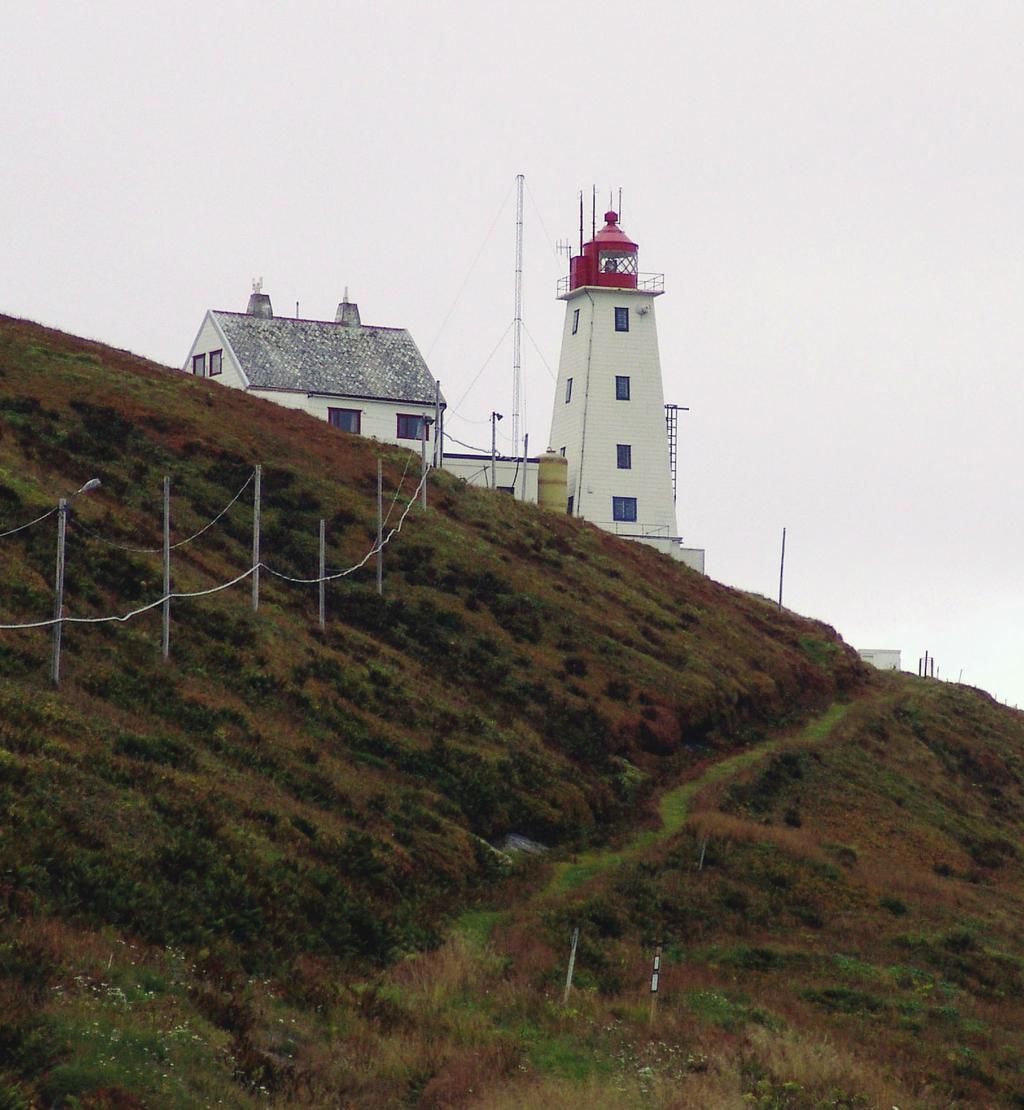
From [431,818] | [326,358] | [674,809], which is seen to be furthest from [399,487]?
[431,818]

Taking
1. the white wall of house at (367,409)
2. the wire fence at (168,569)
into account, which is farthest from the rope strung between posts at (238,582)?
the white wall of house at (367,409)

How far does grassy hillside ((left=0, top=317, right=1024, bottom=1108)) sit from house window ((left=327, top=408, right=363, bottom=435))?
1097 cm

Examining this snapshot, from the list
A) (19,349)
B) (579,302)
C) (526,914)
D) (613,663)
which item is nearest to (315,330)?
(579,302)

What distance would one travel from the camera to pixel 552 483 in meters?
74.1

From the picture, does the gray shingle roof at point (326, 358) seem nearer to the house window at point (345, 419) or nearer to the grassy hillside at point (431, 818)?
the house window at point (345, 419)

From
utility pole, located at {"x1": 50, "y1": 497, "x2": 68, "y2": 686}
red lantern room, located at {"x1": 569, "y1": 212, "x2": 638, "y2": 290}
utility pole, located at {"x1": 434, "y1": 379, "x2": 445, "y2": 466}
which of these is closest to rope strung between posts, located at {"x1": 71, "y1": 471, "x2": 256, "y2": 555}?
utility pole, located at {"x1": 50, "y1": 497, "x2": 68, "y2": 686}

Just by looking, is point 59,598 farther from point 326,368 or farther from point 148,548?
point 326,368

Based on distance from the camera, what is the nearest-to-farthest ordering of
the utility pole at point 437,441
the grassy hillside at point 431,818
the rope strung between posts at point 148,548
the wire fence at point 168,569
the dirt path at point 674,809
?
the grassy hillside at point 431,818, the wire fence at point 168,569, the dirt path at point 674,809, the rope strung between posts at point 148,548, the utility pole at point 437,441

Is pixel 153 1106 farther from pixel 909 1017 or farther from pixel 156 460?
pixel 156 460

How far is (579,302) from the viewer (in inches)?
3132

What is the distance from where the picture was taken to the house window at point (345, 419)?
244 feet

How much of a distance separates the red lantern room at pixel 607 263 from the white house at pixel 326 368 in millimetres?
8987

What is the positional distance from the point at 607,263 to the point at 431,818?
5207 cm

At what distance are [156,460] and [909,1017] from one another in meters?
32.9
